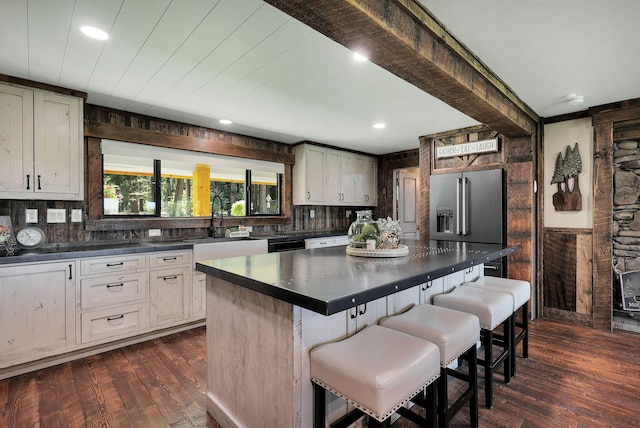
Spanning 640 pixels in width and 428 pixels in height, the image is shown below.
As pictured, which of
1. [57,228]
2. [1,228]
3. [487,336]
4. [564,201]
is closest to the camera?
[487,336]

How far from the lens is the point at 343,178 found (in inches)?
211

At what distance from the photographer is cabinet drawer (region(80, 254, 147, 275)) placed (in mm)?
2766

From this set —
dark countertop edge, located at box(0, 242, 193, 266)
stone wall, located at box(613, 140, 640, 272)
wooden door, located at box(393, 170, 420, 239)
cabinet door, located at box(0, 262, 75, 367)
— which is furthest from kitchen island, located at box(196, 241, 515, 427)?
wooden door, located at box(393, 170, 420, 239)

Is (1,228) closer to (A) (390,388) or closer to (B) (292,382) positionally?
(B) (292,382)

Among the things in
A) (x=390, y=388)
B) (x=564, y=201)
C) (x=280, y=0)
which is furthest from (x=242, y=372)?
(x=564, y=201)

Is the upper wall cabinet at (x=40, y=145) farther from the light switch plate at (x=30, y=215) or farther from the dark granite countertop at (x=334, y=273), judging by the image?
the dark granite countertop at (x=334, y=273)

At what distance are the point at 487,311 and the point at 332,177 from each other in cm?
355

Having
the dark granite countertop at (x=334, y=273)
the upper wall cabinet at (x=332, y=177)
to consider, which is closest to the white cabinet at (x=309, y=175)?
the upper wall cabinet at (x=332, y=177)

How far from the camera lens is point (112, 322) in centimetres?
291

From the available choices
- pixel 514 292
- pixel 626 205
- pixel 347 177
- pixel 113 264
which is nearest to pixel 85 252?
pixel 113 264

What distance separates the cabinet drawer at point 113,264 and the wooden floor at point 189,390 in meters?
0.74

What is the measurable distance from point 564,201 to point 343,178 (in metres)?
2.97

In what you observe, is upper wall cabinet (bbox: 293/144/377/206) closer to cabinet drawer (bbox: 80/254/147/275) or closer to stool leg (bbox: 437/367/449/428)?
cabinet drawer (bbox: 80/254/147/275)

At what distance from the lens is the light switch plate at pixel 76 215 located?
10.3ft
